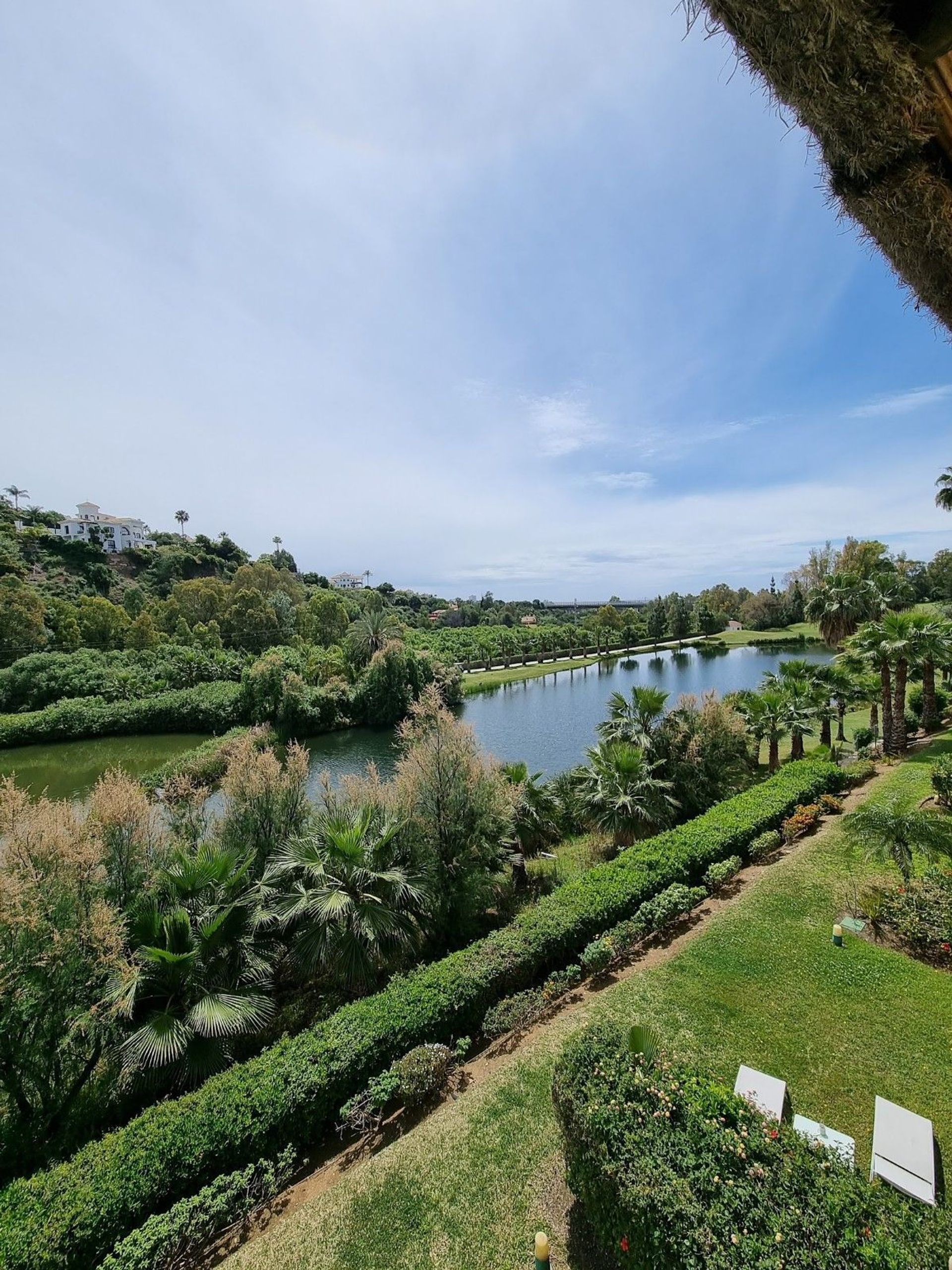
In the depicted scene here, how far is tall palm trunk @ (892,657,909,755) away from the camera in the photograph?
13.3 meters

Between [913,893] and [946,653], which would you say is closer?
[913,893]

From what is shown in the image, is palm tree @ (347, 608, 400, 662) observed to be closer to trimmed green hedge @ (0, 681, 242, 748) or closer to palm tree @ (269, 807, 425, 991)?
trimmed green hedge @ (0, 681, 242, 748)

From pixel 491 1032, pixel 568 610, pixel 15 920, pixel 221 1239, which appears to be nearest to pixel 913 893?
pixel 491 1032

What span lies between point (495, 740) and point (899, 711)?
45.1ft

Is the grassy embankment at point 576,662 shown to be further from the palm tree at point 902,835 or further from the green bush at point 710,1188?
the green bush at point 710,1188

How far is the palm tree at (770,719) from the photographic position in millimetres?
13523

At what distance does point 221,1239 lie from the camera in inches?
149

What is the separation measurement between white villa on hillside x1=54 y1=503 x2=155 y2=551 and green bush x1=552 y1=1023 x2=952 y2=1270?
200 ft

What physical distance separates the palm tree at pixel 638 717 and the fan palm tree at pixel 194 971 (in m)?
8.15

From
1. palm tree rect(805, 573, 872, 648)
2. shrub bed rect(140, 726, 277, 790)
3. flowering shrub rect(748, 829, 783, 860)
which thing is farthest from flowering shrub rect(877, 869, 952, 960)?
shrub bed rect(140, 726, 277, 790)

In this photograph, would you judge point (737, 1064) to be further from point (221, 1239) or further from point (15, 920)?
point (15, 920)

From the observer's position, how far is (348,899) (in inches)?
248

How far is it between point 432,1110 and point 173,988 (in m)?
2.99

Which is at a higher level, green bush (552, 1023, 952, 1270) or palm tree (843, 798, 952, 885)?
palm tree (843, 798, 952, 885)
